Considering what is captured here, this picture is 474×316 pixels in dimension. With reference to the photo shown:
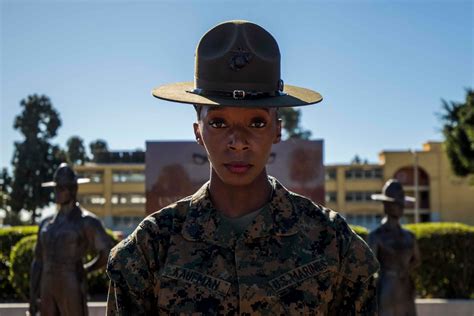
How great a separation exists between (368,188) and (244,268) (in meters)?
55.7

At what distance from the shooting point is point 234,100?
7.01ft

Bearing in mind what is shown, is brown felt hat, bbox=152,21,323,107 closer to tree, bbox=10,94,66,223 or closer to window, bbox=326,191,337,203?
tree, bbox=10,94,66,223

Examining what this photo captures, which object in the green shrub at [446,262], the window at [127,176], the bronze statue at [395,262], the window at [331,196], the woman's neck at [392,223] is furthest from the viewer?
the window at [331,196]

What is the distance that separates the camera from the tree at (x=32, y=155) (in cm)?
4294

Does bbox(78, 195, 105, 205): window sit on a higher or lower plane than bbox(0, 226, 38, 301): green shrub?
lower

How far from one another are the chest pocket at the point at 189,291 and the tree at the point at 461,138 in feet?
100.0

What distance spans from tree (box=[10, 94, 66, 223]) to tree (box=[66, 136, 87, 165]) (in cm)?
681

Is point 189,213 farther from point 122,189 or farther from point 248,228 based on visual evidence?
point 122,189

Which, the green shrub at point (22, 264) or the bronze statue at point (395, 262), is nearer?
the bronze statue at point (395, 262)

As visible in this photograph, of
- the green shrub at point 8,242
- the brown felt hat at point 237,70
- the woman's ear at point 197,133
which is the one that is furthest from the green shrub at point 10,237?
the brown felt hat at point 237,70

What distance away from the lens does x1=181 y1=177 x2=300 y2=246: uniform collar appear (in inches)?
83.3

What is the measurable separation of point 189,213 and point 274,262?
11.8 inches

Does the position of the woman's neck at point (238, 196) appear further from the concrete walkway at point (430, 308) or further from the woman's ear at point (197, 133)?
the concrete walkway at point (430, 308)

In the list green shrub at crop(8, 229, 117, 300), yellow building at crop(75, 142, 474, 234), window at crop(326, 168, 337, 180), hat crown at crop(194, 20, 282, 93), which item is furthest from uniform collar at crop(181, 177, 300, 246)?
window at crop(326, 168, 337, 180)
